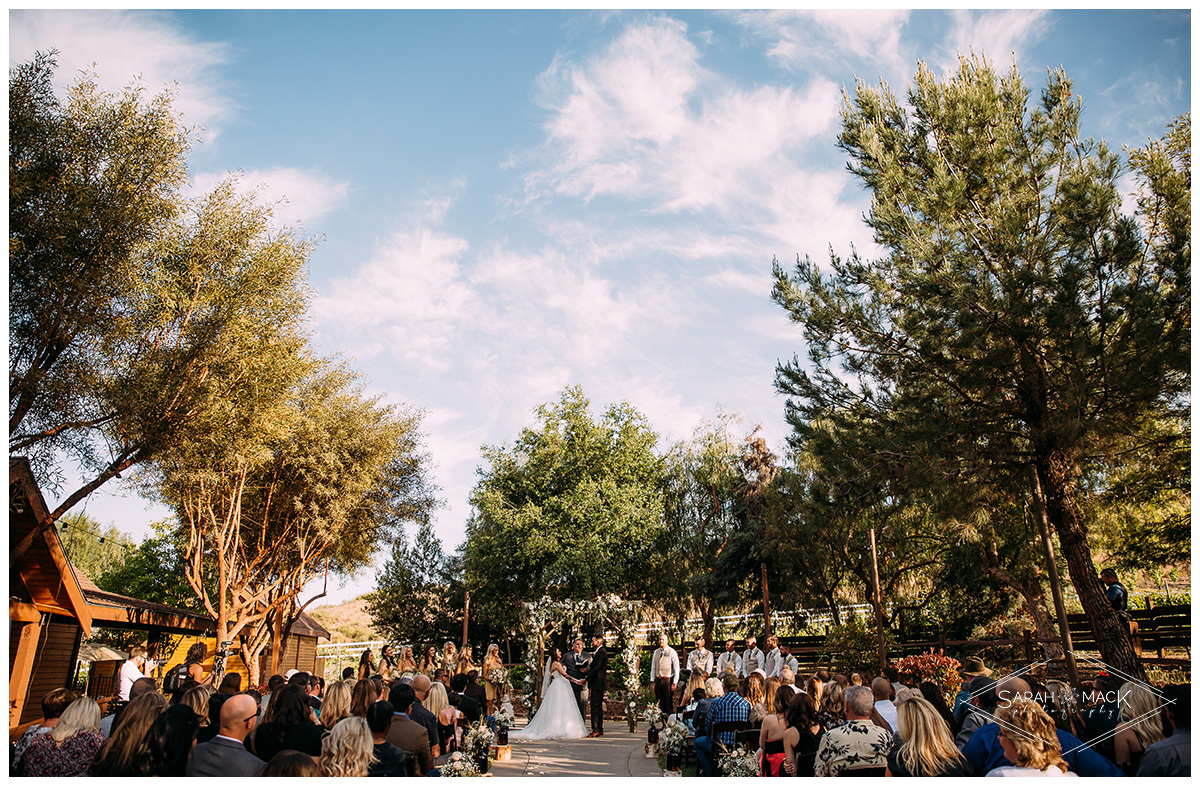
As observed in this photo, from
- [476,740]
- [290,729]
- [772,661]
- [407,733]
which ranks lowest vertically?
[476,740]

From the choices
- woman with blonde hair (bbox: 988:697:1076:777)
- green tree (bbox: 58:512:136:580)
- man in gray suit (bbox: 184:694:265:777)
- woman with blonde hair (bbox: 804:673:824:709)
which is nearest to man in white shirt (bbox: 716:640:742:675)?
woman with blonde hair (bbox: 804:673:824:709)

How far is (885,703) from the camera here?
6188 millimetres

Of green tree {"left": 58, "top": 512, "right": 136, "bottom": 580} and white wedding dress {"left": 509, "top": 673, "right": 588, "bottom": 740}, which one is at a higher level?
green tree {"left": 58, "top": 512, "right": 136, "bottom": 580}

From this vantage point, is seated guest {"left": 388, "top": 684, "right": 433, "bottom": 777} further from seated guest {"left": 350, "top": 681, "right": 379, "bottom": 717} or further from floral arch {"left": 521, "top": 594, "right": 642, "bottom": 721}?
floral arch {"left": 521, "top": 594, "right": 642, "bottom": 721}

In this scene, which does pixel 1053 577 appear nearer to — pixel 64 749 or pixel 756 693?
pixel 756 693

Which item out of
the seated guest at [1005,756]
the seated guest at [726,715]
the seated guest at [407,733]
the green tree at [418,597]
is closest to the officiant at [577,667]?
the seated guest at [726,715]

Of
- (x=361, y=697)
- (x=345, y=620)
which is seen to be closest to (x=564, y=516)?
(x=361, y=697)

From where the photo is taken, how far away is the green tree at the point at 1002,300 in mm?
8945

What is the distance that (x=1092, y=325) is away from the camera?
30.3 feet

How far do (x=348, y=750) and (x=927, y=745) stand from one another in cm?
328

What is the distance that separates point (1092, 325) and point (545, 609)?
42.6 feet

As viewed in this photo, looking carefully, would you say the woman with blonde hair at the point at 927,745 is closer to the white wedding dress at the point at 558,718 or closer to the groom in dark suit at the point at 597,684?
the groom in dark suit at the point at 597,684

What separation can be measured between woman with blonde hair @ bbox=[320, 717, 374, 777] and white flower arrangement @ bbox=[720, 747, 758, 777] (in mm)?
3825

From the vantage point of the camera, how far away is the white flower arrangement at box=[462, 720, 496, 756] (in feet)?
26.0
